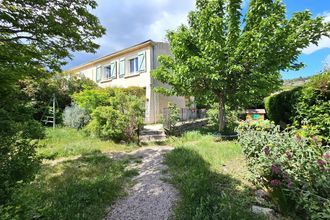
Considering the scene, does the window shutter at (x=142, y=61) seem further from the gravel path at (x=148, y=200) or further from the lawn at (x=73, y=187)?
the gravel path at (x=148, y=200)

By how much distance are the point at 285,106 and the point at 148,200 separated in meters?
5.94

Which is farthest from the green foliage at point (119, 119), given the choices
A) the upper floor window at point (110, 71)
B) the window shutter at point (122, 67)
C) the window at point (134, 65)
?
the upper floor window at point (110, 71)

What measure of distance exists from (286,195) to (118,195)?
317 cm

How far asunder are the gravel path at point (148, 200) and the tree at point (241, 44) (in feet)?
17.0

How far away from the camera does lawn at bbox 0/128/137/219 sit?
9.39 feet

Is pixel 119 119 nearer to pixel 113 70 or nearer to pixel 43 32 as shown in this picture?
pixel 43 32

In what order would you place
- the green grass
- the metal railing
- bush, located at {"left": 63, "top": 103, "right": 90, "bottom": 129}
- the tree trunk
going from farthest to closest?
the metal railing < bush, located at {"left": 63, "top": 103, "right": 90, "bottom": 129} < the tree trunk < the green grass

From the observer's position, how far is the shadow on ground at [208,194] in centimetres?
376

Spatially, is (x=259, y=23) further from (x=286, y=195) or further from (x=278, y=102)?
(x=286, y=195)

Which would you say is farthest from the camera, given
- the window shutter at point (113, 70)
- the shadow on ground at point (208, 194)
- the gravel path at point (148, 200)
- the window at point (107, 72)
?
the window at point (107, 72)

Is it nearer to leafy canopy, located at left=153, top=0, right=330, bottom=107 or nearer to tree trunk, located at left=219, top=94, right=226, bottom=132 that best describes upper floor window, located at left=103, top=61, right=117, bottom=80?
leafy canopy, located at left=153, top=0, right=330, bottom=107

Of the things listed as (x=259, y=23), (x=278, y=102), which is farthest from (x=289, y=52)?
(x=278, y=102)

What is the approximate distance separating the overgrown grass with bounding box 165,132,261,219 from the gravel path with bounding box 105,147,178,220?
242mm

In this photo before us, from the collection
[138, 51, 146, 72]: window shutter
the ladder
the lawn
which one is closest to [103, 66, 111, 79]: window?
[138, 51, 146, 72]: window shutter
